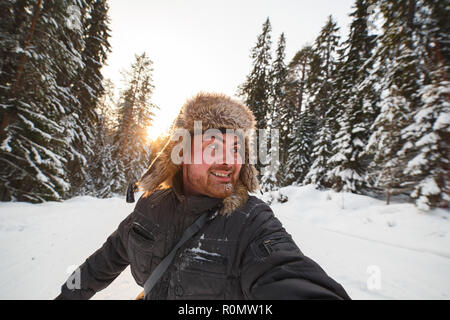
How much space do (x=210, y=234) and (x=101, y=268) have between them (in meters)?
1.38

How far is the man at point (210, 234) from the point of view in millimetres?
1204

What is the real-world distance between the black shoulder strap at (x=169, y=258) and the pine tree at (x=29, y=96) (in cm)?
910

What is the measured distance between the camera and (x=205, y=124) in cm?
215

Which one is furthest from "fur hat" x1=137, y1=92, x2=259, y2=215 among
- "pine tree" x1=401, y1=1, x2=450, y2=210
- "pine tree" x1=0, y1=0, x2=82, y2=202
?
"pine tree" x1=401, y1=1, x2=450, y2=210

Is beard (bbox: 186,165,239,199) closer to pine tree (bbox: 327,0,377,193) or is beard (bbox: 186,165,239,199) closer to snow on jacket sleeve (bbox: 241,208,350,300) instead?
snow on jacket sleeve (bbox: 241,208,350,300)

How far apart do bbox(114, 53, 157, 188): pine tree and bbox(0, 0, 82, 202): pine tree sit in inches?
508

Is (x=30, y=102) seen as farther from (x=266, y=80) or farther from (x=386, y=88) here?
(x=266, y=80)

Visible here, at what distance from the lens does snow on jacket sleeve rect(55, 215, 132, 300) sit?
184cm

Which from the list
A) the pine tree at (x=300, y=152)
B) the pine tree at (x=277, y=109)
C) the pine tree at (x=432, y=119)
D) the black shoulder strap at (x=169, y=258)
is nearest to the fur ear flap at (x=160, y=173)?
the black shoulder strap at (x=169, y=258)

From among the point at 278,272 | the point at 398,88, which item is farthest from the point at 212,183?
the point at 398,88

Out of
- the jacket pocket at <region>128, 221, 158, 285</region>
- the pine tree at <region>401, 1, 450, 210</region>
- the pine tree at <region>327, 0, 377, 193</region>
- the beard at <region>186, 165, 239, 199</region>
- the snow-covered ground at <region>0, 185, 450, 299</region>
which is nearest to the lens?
the jacket pocket at <region>128, 221, 158, 285</region>

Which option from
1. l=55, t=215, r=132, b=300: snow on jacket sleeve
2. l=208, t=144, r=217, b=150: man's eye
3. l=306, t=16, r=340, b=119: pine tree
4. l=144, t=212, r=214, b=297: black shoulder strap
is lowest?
l=55, t=215, r=132, b=300: snow on jacket sleeve

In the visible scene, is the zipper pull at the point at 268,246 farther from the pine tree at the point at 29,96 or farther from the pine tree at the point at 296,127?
the pine tree at the point at 296,127
